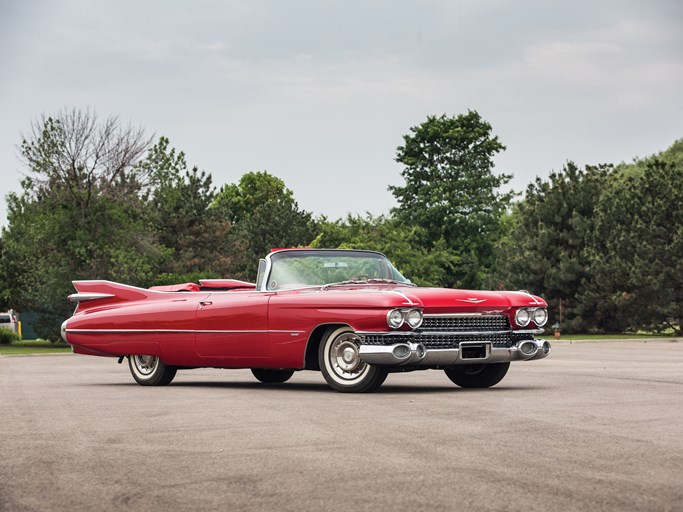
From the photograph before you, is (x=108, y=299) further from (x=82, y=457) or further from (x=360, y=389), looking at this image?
(x=82, y=457)

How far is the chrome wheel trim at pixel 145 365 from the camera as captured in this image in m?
15.2

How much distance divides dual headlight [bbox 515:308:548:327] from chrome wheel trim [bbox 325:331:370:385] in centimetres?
192

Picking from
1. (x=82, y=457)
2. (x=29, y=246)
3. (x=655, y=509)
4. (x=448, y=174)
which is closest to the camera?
(x=655, y=509)

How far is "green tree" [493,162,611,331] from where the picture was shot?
189ft

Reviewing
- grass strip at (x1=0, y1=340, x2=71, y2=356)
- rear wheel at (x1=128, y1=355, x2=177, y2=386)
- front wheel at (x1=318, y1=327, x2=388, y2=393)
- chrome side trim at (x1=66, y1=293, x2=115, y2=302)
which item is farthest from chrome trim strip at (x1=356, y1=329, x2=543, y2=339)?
grass strip at (x1=0, y1=340, x2=71, y2=356)

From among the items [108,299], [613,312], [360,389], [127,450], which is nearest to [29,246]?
[613,312]

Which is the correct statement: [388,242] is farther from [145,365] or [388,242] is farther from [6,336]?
[145,365]

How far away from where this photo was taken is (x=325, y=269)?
1419 cm

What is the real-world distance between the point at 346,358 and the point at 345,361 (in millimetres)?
49

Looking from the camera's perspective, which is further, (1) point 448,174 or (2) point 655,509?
(1) point 448,174

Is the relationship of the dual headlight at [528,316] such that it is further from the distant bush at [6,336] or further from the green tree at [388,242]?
A: the distant bush at [6,336]

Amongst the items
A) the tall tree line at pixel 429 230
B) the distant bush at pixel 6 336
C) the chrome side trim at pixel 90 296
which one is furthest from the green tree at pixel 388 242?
the chrome side trim at pixel 90 296

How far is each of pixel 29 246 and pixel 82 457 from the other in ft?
149

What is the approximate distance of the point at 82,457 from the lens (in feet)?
25.2
